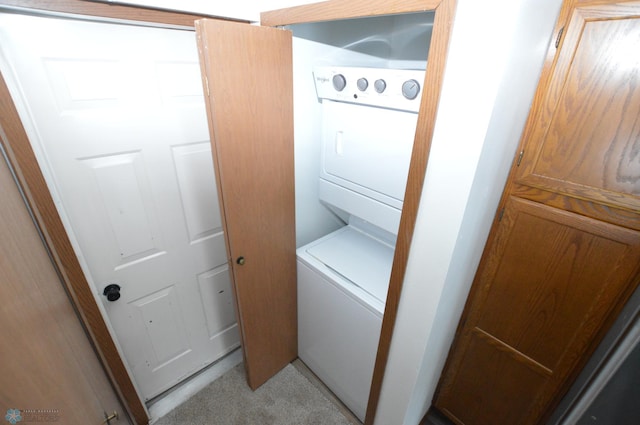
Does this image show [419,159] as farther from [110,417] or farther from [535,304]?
[110,417]

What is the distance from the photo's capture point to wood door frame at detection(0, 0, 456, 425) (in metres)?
0.70

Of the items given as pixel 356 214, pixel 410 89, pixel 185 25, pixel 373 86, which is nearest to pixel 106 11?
pixel 185 25

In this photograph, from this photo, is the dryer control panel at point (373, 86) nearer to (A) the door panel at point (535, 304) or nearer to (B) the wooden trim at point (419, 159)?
(B) the wooden trim at point (419, 159)

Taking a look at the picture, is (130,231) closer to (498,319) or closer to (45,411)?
(45,411)

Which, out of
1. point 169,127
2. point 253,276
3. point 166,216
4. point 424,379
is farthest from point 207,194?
point 424,379

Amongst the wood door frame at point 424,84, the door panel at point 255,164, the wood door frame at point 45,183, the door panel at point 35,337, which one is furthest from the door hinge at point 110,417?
the wood door frame at point 424,84

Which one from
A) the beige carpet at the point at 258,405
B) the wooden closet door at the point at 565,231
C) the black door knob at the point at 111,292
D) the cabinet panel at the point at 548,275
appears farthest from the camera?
the beige carpet at the point at 258,405

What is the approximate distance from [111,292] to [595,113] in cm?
191

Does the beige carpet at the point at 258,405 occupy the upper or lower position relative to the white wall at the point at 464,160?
lower

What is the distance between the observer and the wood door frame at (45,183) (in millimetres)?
808

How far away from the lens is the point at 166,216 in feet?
4.27

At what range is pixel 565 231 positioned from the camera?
3.14 feet

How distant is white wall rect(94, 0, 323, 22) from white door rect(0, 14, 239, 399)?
12 cm

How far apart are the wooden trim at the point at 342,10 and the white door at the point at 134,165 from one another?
40 centimetres
